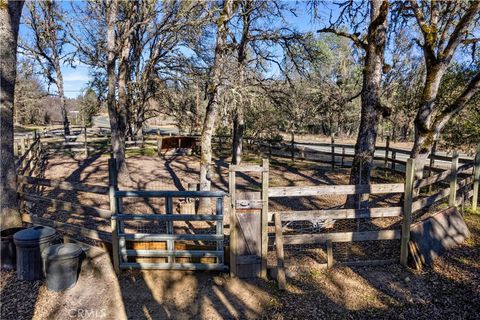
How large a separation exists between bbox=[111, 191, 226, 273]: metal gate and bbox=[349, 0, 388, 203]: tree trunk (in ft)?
13.4

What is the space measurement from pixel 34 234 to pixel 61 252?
642 millimetres

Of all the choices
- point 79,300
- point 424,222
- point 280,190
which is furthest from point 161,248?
point 424,222

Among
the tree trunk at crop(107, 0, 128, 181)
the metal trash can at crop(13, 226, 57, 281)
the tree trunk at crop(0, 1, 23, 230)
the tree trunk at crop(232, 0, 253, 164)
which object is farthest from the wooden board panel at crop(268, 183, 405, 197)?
the tree trunk at crop(107, 0, 128, 181)

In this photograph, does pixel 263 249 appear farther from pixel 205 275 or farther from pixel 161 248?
pixel 161 248

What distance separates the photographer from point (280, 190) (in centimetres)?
503

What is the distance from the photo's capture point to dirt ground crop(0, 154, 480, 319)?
424 cm

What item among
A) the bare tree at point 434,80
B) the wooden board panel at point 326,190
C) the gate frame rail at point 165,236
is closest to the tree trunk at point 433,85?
the bare tree at point 434,80

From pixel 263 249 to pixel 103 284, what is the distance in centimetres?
239

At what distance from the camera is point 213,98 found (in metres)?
8.18

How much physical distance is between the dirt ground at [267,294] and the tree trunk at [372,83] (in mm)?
2707

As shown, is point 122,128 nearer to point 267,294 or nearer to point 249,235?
point 249,235

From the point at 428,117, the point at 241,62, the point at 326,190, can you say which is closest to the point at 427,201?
the point at 326,190

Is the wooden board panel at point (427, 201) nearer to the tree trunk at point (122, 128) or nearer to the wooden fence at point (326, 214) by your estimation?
the wooden fence at point (326, 214)

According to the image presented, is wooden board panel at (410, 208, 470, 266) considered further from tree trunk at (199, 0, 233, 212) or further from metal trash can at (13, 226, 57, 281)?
metal trash can at (13, 226, 57, 281)
